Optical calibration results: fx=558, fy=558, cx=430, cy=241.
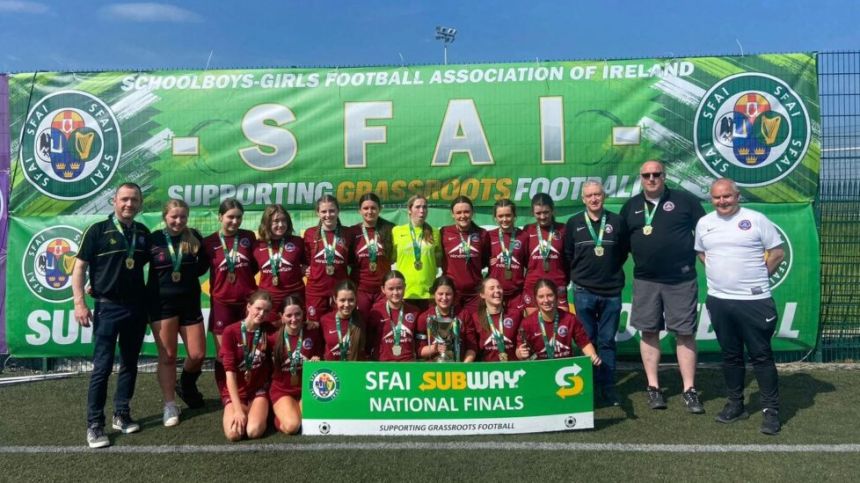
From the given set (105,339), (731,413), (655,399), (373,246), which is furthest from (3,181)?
(731,413)

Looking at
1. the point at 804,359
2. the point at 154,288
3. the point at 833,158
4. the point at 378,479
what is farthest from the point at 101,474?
the point at 833,158

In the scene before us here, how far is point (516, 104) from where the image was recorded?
5.71 m

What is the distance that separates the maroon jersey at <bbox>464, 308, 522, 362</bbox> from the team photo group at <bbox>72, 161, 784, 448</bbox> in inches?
0.5

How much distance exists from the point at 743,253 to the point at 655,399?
135 cm

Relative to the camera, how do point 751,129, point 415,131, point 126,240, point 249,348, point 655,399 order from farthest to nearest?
point 415,131 < point 751,129 < point 655,399 < point 249,348 < point 126,240

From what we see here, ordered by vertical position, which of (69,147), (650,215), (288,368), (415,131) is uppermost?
(415,131)

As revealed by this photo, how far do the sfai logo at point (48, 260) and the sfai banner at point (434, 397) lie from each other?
3.72 meters

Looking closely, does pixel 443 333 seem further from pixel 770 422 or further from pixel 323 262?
pixel 770 422

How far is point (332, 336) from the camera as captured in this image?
4113mm

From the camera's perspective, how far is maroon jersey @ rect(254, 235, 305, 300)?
4.38 m

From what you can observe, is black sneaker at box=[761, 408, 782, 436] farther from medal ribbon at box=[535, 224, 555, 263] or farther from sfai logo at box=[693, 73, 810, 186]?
sfai logo at box=[693, 73, 810, 186]

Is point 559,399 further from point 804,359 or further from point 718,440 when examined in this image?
point 804,359

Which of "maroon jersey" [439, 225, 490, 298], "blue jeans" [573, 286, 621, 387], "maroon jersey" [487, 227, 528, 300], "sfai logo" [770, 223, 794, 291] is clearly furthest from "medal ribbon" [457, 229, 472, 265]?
"sfai logo" [770, 223, 794, 291]

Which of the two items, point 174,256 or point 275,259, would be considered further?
point 275,259
